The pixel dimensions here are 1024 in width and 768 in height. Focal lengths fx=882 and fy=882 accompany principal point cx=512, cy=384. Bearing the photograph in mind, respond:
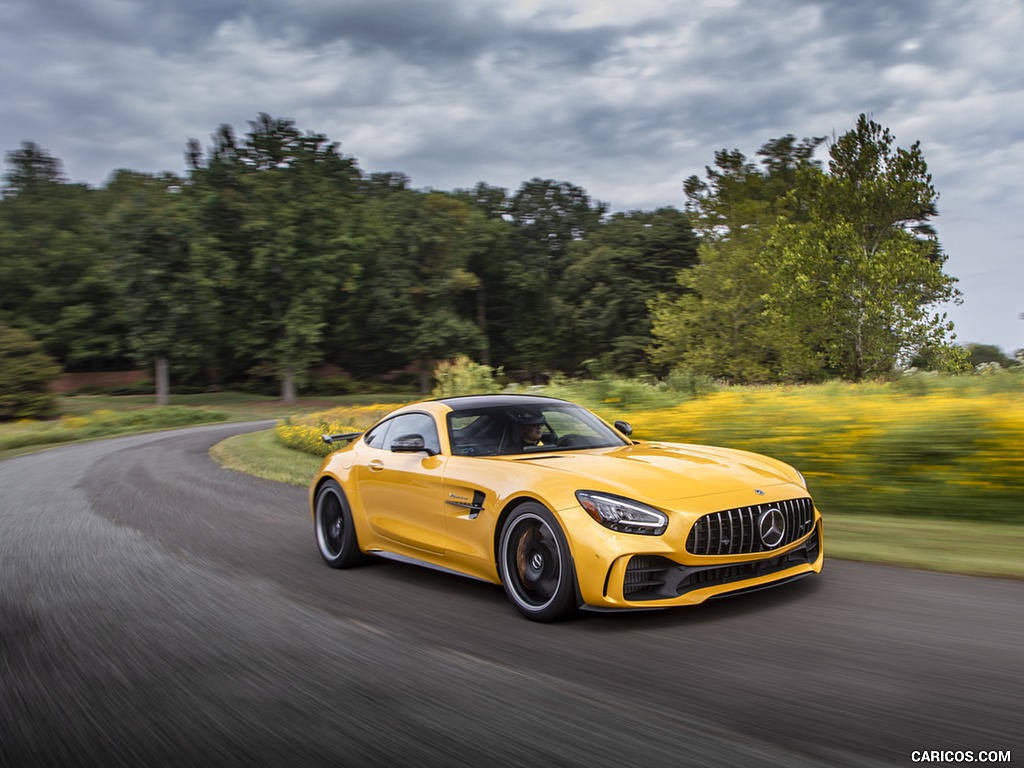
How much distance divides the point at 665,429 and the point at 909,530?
14.3 ft

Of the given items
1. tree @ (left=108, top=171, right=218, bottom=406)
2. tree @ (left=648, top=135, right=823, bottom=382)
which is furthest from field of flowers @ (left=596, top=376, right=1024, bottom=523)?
tree @ (left=108, top=171, right=218, bottom=406)

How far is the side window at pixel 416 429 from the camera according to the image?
6.51 meters

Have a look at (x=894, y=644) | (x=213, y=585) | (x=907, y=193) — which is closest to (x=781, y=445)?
(x=894, y=644)

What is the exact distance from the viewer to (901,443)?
8.62 m

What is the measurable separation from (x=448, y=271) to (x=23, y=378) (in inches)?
1081

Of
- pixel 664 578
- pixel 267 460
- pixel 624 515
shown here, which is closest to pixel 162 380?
pixel 267 460

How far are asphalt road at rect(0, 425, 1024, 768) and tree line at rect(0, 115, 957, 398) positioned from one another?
103 ft

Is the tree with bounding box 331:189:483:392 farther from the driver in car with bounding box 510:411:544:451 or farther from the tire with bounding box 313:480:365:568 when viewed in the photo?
the driver in car with bounding box 510:411:544:451

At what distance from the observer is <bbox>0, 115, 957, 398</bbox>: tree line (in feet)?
119

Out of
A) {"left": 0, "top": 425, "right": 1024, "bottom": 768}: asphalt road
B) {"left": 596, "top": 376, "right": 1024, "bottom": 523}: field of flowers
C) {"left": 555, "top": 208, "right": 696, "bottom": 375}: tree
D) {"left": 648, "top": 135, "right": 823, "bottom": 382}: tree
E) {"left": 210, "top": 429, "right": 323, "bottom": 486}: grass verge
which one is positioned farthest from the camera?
{"left": 555, "top": 208, "right": 696, "bottom": 375}: tree

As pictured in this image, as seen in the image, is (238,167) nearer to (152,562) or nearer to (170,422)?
(170,422)

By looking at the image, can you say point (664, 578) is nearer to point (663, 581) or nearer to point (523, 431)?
point (663, 581)

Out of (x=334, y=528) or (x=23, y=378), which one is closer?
(x=334, y=528)

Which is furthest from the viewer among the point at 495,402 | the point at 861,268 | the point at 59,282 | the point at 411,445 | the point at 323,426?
the point at 59,282
